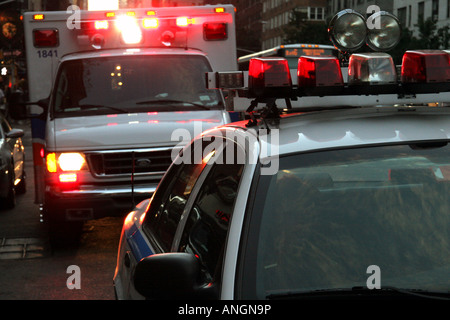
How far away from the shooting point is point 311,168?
2.85m

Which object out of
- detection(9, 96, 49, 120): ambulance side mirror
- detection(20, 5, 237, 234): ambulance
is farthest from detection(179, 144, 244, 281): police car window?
detection(9, 96, 49, 120): ambulance side mirror

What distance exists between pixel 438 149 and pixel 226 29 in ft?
25.2

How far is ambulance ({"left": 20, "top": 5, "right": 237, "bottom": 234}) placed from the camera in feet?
27.0

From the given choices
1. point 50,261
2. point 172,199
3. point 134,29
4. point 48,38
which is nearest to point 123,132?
point 50,261

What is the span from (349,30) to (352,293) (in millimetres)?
1873

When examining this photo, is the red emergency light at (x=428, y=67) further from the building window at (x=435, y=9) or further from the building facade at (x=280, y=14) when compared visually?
the building facade at (x=280, y=14)

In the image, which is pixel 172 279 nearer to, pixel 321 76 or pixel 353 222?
pixel 353 222

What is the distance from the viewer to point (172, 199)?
3.87m

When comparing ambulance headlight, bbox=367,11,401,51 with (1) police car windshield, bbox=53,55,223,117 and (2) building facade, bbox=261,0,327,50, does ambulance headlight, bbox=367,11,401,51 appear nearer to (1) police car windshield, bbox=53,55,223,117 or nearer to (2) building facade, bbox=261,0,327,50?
(1) police car windshield, bbox=53,55,223,117

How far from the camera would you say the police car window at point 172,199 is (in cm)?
362

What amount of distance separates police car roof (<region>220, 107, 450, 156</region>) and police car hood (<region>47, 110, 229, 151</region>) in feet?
16.8

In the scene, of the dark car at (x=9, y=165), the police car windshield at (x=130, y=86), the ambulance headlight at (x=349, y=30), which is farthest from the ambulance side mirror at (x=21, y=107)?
the ambulance headlight at (x=349, y=30)

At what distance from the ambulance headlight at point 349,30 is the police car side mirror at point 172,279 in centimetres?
185

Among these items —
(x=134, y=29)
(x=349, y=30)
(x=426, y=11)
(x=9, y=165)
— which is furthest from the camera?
(x=426, y=11)
